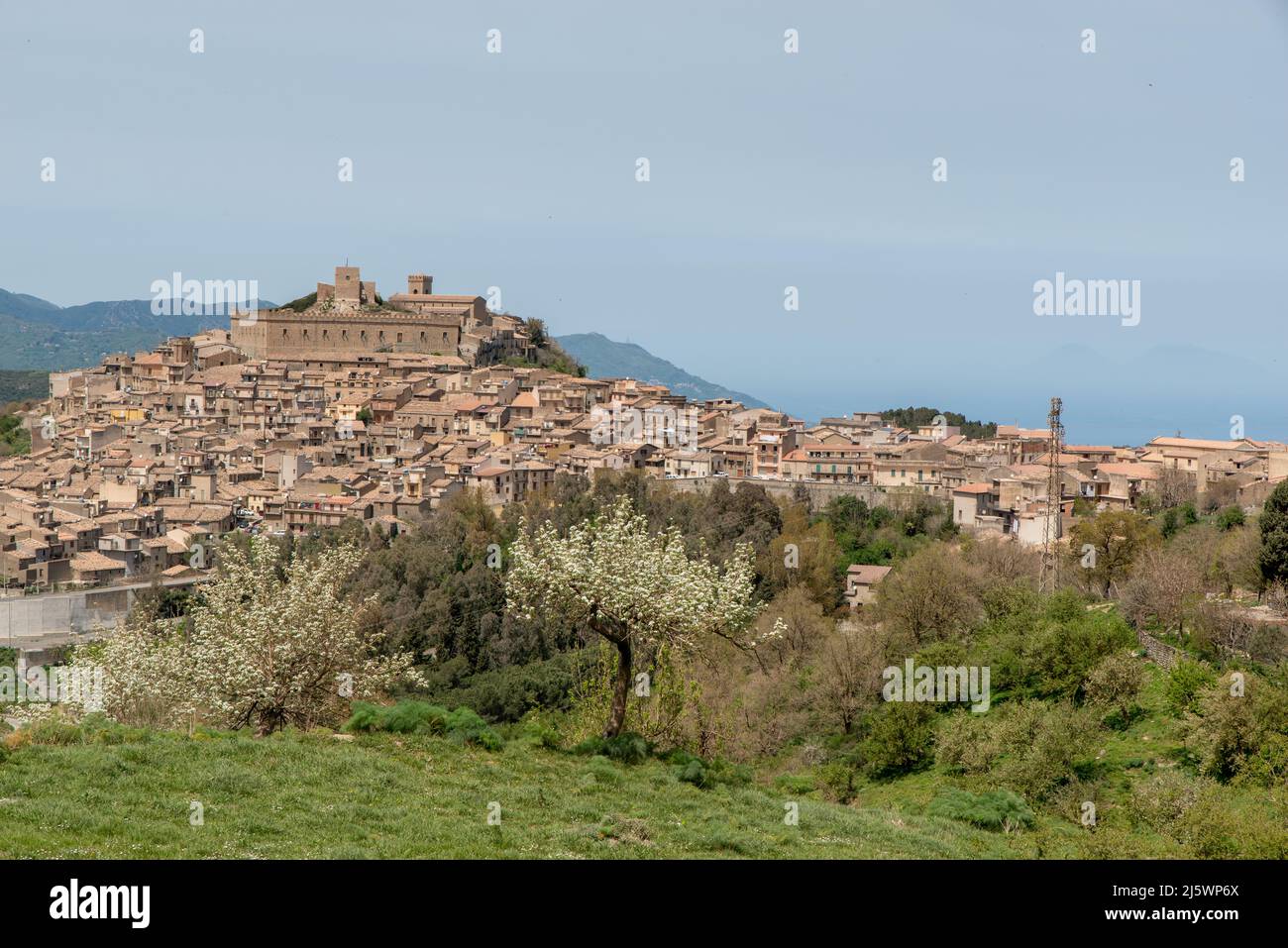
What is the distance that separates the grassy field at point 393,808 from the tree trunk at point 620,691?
95 cm

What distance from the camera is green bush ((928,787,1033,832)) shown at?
13125 mm

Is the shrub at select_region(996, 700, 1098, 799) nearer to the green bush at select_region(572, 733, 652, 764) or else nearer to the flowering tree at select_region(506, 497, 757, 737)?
the flowering tree at select_region(506, 497, 757, 737)

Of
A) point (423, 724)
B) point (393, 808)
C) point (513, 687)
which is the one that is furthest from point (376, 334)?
point (393, 808)

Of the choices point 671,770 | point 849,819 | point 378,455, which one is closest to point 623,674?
point 671,770

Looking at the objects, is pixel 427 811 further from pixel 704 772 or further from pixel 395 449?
pixel 395 449

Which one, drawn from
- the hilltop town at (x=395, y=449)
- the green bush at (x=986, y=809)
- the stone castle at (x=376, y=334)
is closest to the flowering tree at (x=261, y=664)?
the green bush at (x=986, y=809)

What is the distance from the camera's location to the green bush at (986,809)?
13.1 m

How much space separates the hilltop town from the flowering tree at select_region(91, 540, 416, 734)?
2763cm

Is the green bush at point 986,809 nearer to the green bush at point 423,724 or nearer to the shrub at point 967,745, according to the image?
the shrub at point 967,745

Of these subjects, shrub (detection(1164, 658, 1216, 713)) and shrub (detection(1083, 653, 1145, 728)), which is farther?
shrub (detection(1083, 653, 1145, 728))

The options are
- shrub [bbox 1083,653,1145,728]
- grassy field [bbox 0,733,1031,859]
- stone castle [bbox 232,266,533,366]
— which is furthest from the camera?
stone castle [bbox 232,266,533,366]

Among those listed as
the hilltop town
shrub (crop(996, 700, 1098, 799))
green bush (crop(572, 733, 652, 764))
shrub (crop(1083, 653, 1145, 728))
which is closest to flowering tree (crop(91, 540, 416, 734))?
green bush (crop(572, 733, 652, 764))

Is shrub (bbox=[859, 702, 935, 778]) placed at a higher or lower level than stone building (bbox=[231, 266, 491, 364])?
lower
